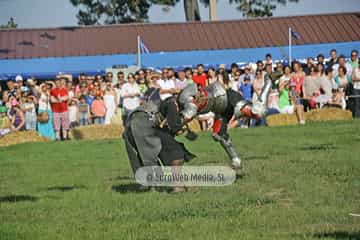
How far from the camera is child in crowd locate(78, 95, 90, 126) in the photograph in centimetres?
2214

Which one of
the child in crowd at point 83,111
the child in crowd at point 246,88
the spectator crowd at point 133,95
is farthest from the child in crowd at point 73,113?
the child in crowd at point 246,88

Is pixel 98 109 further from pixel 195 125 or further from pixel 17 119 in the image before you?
pixel 195 125

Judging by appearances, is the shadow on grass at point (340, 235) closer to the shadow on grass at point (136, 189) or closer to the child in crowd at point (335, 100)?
the shadow on grass at point (136, 189)

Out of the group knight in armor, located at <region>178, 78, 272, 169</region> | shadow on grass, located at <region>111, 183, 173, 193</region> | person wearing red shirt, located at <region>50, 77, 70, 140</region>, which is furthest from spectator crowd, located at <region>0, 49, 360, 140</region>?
shadow on grass, located at <region>111, 183, 173, 193</region>

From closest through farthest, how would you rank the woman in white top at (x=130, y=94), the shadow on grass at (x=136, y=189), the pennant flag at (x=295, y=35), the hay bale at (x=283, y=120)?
the shadow on grass at (x=136, y=189) → the woman in white top at (x=130, y=94) → the hay bale at (x=283, y=120) → the pennant flag at (x=295, y=35)

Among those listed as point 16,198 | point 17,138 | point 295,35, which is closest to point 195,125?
point 17,138

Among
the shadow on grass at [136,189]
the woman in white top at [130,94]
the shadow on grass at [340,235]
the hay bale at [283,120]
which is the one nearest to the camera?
the shadow on grass at [340,235]

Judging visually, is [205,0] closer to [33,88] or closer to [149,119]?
[33,88]

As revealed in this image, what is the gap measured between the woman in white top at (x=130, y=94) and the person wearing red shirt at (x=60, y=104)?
1422 mm

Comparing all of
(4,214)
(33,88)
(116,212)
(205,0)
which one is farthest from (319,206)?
(205,0)

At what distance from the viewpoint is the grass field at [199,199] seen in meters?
8.23

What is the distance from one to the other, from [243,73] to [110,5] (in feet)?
103

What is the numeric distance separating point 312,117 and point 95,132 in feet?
18.3

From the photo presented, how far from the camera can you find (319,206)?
9.36 m
